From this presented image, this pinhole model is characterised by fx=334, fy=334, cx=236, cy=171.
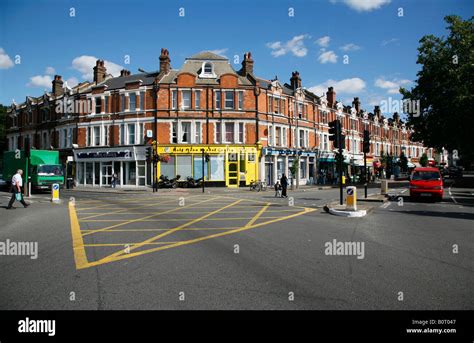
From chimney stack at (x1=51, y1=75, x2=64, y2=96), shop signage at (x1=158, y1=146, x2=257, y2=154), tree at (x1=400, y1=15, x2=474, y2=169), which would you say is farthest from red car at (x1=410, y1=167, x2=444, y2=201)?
chimney stack at (x1=51, y1=75, x2=64, y2=96)

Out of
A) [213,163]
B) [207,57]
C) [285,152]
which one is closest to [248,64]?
[207,57]

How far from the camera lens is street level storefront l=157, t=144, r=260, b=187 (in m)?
32.7

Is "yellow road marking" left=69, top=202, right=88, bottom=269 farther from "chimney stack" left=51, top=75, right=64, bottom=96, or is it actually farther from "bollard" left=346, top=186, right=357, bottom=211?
"chimney stack" left=51, top=75, right=64, bottom=96

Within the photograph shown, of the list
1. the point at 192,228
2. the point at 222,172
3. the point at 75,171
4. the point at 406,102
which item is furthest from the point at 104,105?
the point at 406,102

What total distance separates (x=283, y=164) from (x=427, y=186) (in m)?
19.6

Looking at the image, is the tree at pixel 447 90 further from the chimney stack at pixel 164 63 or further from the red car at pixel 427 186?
the chimney stack at pixel 164 63

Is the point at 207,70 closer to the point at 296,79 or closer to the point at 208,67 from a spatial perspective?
the point at 208,67

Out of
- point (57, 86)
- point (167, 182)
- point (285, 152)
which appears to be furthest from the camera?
point (57, 86)

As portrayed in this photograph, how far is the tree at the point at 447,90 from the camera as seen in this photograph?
1181 inches

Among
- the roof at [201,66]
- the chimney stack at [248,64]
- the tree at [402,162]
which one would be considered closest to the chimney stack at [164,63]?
the roof at [201,66]

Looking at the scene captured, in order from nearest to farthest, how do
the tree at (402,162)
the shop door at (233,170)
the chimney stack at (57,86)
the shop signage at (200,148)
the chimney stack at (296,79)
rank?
the shop signage at (200,148) < the shop door at (233,170) < the chimney stack at (296,79) < the chimney stack at (57,86) < the tree at (402,162)

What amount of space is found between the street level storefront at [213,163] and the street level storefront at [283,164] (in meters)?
1.97

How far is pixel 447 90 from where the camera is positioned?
32188mm
